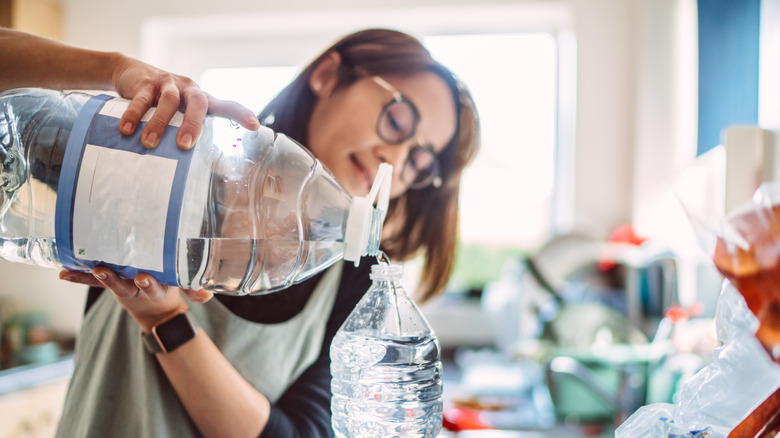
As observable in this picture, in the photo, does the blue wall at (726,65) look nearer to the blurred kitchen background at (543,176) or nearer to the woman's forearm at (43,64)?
the blurred kitchen background at (543,176)

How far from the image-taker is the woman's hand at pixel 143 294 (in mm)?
529

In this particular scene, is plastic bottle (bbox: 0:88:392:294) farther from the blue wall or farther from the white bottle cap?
the blue wall

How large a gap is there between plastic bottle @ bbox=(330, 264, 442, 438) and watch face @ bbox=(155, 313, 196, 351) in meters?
0.18

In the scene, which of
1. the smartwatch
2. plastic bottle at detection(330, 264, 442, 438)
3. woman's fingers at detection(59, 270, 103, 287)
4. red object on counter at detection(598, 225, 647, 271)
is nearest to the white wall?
red object on counter at detection(598, 225, 647, 271)

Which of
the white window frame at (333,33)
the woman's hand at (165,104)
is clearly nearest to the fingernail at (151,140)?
the woman's hand at (165,104)

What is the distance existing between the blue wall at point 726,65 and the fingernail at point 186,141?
3.83ft

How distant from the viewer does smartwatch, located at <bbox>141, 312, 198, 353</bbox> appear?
2.15 feet

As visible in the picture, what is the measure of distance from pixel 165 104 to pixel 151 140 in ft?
0.14

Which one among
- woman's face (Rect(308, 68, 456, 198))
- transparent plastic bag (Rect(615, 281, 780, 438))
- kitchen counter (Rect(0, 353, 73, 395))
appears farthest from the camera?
kitchen counter (Rect(0, 353, 73, 395))

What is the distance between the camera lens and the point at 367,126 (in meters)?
1.00

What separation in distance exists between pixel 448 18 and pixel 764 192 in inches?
104

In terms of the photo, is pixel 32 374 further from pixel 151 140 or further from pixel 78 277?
pixel 151 140

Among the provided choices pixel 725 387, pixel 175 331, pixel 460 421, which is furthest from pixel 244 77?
pixel 725 387

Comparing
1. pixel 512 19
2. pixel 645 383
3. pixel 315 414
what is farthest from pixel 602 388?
pixel 512 19
